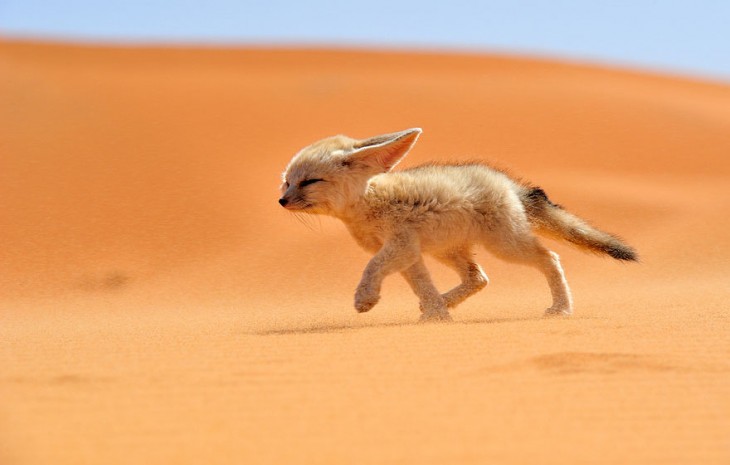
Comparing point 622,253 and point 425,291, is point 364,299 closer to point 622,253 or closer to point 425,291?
Result: point 425,291

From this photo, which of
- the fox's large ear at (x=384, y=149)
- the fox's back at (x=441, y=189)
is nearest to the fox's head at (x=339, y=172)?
the fox's large ear at (x=384, y=149)

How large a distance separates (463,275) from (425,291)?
0.79m

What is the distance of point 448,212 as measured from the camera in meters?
6.72

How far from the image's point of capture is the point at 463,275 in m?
7.40

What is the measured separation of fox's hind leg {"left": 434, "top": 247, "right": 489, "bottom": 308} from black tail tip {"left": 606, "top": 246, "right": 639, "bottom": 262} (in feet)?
3.43

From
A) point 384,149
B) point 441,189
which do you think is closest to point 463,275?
point 441,189

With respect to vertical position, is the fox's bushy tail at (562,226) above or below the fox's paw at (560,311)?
above

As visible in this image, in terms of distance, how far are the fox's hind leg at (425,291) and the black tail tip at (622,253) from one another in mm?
1515

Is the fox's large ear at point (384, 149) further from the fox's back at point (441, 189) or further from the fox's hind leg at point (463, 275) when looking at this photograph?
the fox's hind leg at point (463, 275)

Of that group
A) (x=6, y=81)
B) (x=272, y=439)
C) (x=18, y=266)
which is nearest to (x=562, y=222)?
(x=272, y=439)

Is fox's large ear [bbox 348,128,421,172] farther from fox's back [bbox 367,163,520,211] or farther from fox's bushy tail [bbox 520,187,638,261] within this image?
fox's bushy tail [bbox 520,187,638,261]

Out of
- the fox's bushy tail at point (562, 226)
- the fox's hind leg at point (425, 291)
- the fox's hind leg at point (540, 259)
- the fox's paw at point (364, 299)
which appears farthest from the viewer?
the fox's bushy tail at point (562, 226)

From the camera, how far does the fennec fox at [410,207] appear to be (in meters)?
6.62

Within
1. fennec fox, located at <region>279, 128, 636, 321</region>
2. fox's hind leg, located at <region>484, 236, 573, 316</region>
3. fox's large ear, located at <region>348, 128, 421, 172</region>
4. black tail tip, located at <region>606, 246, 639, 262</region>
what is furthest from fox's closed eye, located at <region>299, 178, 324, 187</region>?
black tail tip, located at <region>606, 246, 639, 262</region>
